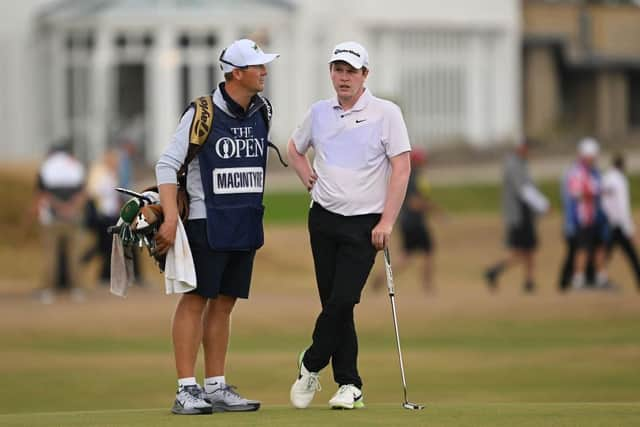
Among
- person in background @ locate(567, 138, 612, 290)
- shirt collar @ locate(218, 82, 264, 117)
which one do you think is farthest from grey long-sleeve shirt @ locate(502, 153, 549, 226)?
shirt collar @ locate(218, 82, 264, 117)

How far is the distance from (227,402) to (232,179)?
1.21 m

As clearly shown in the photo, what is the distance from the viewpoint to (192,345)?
970cm

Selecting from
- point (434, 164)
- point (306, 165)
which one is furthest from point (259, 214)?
point (434, 164)

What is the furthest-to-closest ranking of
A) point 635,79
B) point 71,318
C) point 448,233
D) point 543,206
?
point 635,79 < point 448,233 < point 543,206 < point 71,318

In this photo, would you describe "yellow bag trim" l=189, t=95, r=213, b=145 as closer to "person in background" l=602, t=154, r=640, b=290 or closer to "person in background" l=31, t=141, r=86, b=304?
"person in background" l=31, t=141, r=86, b=304

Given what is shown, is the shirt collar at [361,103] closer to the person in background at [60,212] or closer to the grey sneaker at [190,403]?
the grey sneaker at [190,403]

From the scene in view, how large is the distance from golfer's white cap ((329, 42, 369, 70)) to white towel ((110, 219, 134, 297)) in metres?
1.49

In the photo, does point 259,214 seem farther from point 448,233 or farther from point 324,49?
point 324,49

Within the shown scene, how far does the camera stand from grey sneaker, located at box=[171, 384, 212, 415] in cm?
952

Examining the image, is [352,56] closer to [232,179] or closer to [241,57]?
[241,57]

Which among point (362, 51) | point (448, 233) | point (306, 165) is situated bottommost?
point (448, 233)

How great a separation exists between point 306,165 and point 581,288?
12.9 metres

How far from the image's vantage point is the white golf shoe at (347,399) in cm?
978

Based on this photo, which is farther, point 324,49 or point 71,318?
point 324,49
